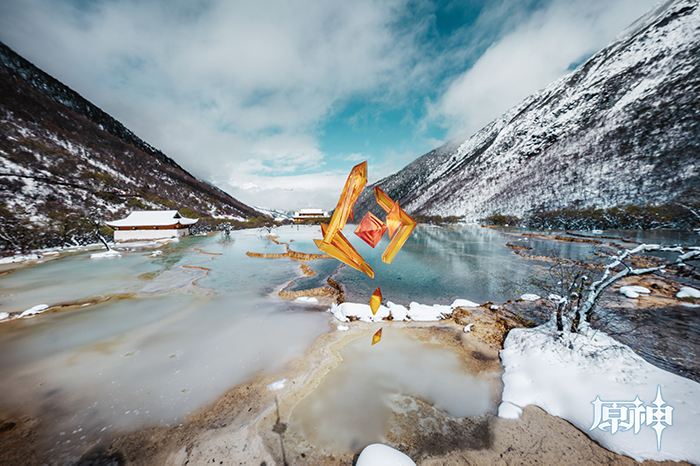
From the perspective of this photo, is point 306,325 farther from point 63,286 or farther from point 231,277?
point 63,286

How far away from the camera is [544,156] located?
2965 inches

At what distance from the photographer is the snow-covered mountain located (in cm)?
4675

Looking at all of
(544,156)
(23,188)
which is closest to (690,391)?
(23,188)

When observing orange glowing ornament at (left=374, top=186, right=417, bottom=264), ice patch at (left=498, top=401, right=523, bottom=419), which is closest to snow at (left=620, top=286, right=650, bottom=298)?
ice patch at (left=498, top=401, right=523, bottom=419)

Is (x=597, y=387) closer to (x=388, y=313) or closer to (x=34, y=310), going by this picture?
(x=388, y=313)

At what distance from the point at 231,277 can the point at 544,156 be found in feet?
324

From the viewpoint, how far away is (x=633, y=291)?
11.1m

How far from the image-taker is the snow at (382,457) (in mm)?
3525

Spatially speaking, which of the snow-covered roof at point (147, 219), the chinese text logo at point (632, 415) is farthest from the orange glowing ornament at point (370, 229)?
the snow-covered roof at point (147, 219)

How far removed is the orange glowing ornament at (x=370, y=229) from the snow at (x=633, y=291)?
1455 centimetres

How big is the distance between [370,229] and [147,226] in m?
53.2

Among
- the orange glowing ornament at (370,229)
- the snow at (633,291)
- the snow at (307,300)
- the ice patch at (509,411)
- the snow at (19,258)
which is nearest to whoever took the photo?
the ice patch at (509,411)

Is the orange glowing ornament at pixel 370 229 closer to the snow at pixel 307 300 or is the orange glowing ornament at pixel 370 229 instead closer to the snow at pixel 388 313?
the snow at pixel 388 313

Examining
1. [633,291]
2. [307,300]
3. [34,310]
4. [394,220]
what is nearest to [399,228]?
[394,220]
